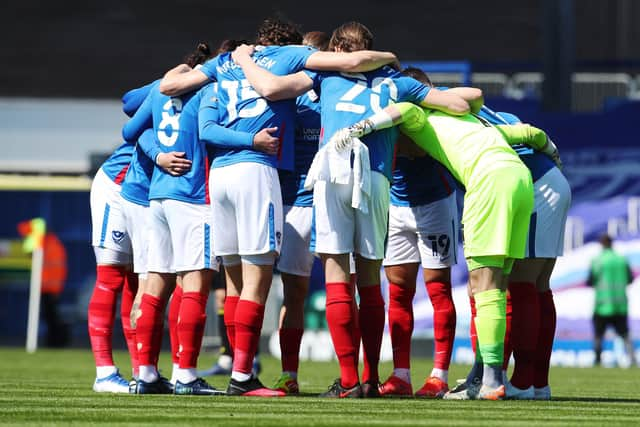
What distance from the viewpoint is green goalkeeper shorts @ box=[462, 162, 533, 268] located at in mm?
7820

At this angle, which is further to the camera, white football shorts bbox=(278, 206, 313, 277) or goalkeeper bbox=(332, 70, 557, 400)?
white football shorts bbox=(278, 206, 313, 277)

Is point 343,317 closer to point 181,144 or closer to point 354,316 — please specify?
point 354,316

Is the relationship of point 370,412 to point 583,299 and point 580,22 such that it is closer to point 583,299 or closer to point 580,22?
point 583,299

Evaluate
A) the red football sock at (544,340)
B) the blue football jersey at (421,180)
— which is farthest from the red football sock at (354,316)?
the red football sock at (544,340)

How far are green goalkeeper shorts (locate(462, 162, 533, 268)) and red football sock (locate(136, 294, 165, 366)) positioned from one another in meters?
2.05

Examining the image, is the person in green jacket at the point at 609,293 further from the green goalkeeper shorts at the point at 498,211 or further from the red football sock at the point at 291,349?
the green goalkeeper shorts at the point at 498,211

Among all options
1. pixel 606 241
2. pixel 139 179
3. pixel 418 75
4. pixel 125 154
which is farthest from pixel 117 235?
pixel 606 241

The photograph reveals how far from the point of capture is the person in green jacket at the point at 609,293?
18.3 m

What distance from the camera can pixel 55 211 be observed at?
2686cm

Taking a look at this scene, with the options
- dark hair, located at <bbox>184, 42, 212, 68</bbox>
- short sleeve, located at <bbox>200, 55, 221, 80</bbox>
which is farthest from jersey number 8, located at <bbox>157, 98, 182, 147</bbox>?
dark hair, located at <bbox>184, 42, 212, 68</bbox>

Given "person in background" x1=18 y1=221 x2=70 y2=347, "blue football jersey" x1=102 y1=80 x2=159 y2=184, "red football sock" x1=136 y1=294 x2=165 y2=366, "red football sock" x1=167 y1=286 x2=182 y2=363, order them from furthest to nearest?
1. "person in background" x1=18 y1=221 x2=70 y2=347
2. "blue football jersey" x1=102 y1=80 x2=159 y2=184
3. "red football sock" x1=167 y1=286 x2=182 y2=363
4. "red football sock" x1=136 y1=294 x2=165 y2=366

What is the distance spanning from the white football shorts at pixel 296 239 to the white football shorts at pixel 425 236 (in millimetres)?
645

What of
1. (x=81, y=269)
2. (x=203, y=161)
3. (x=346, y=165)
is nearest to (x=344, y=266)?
(x=346, y=165)

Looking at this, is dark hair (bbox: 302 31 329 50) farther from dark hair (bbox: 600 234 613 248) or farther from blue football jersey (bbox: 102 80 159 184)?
dark hair (bbox: 600 234 613 248)
